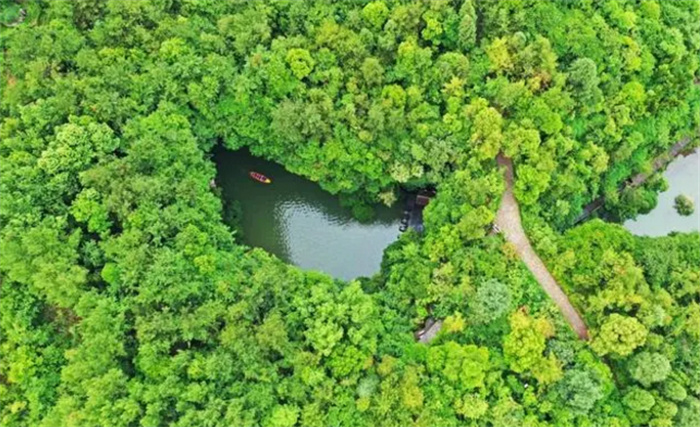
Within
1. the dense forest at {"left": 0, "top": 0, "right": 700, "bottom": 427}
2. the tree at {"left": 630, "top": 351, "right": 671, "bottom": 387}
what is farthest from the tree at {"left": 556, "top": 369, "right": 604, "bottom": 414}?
the tree at {"left": 630, "top": 351, "right": 671, "bottom": 387}

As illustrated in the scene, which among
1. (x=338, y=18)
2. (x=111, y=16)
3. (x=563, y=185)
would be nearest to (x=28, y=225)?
(x=111, y=16)

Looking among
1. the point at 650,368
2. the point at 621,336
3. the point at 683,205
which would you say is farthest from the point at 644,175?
the point at 650,368

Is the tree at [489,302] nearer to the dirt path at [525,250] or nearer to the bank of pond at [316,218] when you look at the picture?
the dirt path at [525,250]

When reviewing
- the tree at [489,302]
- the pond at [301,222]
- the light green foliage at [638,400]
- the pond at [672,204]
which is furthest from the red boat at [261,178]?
the light green foliage at [638,400]

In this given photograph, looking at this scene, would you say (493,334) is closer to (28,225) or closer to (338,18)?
(338,18)

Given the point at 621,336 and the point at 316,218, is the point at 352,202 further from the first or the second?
the point at 621,336

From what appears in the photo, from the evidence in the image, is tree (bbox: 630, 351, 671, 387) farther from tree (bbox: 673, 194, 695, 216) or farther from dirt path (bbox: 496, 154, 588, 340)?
tree (bbox: 673, 194, 695, 216)
